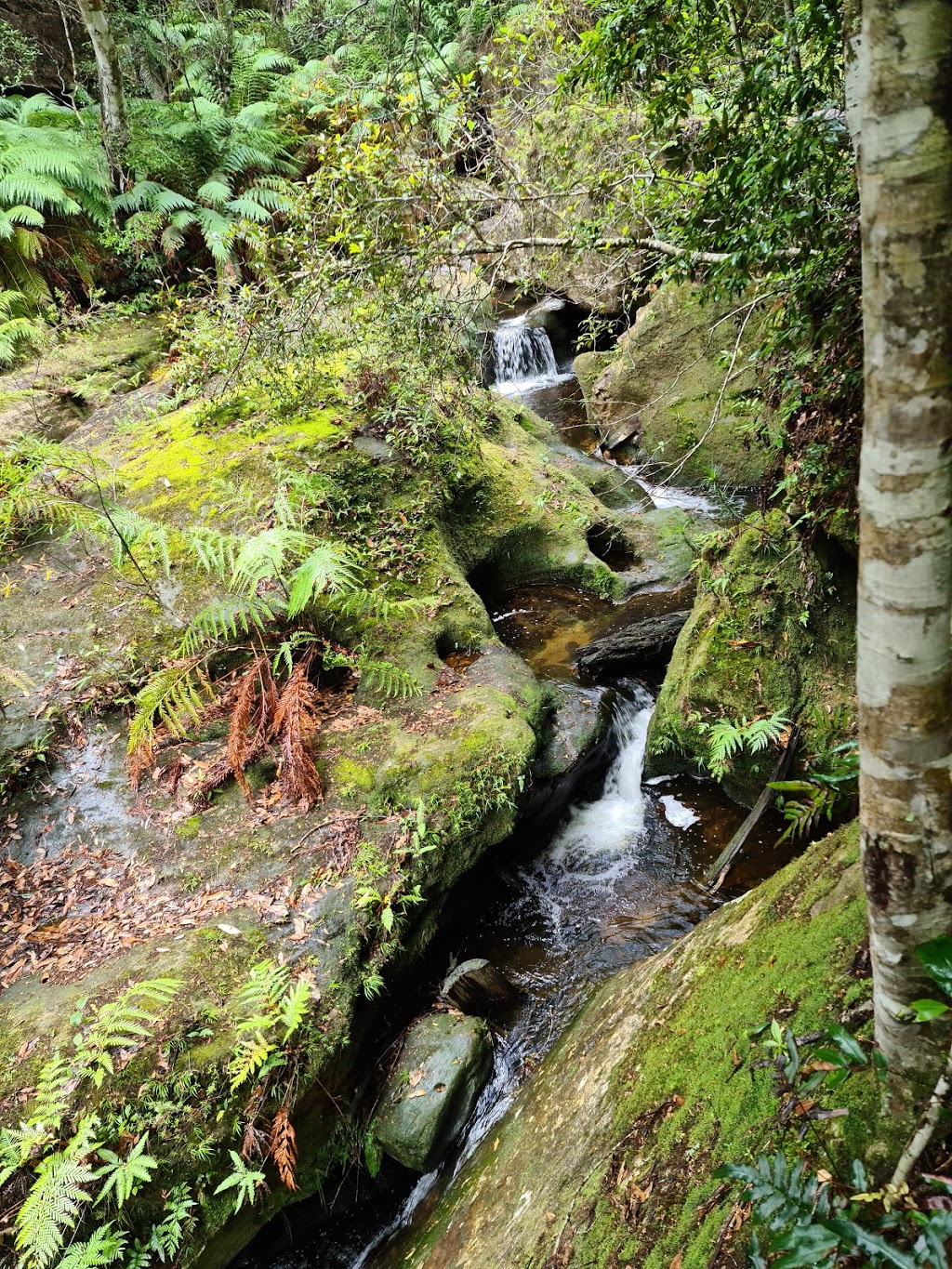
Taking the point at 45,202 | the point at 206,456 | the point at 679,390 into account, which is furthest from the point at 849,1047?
the point at 45,202

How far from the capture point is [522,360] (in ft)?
44.6

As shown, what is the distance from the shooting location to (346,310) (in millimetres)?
5121

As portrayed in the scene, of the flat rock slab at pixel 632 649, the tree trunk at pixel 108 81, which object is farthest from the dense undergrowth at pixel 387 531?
the tree trunk at pixel 108 81

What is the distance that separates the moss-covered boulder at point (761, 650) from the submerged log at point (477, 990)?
2119mm

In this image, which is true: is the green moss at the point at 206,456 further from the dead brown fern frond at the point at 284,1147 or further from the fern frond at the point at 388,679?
the dead brown fern frond at the point at 284,1147

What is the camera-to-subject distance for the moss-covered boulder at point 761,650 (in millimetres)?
4520

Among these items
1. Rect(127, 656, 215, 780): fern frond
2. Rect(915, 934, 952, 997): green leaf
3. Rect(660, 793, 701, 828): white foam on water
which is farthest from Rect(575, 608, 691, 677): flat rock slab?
Rect(915, 934, 952, 997): green leaf

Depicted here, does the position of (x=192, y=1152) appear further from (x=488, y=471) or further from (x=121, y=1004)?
(x=488, y=471)

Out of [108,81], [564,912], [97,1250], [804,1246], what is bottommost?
[564,912]

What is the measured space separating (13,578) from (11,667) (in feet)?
4.05

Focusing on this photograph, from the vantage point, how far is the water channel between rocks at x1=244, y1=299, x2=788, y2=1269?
11.5ft

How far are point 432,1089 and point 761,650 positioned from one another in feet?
11.6

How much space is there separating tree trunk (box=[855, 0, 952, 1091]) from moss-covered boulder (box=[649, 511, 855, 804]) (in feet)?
9.94

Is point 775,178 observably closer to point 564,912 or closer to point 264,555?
point 264,555
